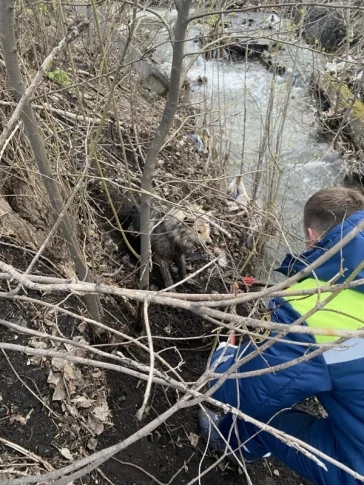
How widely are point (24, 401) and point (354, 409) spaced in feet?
5.43

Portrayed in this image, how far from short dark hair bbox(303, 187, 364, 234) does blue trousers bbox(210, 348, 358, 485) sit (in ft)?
3.03

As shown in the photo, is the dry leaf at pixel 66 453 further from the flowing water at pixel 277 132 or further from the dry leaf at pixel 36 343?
the flowing water at pixel 277 132

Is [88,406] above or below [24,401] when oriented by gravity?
below

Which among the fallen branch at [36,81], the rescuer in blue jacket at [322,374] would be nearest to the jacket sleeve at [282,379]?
the rescuer in blue jacket at [322,374]

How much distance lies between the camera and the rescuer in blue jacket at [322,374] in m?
2.16

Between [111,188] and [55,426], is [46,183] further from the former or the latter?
[111,188]

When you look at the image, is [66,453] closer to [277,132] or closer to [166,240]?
[166,240]

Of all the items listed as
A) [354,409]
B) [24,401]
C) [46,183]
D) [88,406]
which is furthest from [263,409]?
[46,183]

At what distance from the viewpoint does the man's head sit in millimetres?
2676

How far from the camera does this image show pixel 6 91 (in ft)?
9.61

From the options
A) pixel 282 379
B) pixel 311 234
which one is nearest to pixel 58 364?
pixel 282 379

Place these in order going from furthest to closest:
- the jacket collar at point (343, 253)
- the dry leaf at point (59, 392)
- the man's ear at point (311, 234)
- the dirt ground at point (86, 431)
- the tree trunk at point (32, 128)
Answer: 1. the man's ear at point (311, 234)
2. the dry leaf at point (59, 392)
3. the dirt ground at point (86, 431)
4. the jacket collar at point (343, 253)
5. the tree trunk at point (32, 128)

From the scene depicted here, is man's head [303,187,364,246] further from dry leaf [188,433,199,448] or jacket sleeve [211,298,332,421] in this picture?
dry leaf [188,433,199,448]

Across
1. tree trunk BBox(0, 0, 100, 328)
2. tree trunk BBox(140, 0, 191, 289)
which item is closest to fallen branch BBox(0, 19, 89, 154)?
tree trunk BBox(0, 0, 100, 328)
